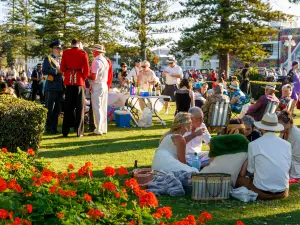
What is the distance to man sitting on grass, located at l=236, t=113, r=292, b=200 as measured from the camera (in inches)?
230

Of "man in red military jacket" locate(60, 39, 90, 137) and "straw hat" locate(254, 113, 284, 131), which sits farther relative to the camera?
"man in red military jacket" locate(60, 39, 90, 137)

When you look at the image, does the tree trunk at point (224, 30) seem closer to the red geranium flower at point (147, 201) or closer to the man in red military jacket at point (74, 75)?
the man in red military jacket at point (74, 75)

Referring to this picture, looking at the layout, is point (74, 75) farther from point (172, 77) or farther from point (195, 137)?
point (172, 77)

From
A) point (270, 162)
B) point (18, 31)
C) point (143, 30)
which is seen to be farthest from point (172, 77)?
point (18, 31)

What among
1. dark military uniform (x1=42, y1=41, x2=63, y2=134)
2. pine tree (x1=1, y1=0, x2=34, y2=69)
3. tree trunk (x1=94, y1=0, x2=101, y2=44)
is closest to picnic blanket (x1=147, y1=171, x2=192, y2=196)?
dark military uniform (x1=42, y1=41, x2=63, y2=134)

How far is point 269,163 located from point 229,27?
2739 centimetres

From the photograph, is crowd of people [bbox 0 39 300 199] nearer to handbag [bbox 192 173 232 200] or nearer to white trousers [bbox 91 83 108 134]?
white trousers [bbox 91 83 108 134]

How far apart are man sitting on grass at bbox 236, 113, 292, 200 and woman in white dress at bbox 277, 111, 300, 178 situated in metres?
0.96

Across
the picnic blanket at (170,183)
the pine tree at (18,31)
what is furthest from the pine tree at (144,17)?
the picnic blanket at (170,183)

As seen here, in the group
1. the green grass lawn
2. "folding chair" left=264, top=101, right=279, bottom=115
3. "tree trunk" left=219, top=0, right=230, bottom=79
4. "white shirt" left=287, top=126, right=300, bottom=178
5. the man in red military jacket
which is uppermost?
"tree trunk" left=219, top=0, right=230, bottom=79

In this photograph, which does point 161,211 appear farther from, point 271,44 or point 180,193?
point 271,44

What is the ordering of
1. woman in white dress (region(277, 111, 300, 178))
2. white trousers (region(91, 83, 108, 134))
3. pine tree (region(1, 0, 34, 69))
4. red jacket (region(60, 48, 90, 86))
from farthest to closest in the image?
pine tree (region(1, 0, 34, 69)), white trousers (region(91, 83, 108, 134)), red jacket (region(60, 48, 90, 86)), woman in white dress (region(277, 111, 300, 178))

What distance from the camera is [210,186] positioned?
577cm

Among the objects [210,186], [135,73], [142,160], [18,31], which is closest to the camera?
[210,186]
